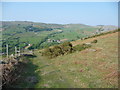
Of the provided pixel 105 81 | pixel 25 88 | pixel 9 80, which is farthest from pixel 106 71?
pixel 9 80

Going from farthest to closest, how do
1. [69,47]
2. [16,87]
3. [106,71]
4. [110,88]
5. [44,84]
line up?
[69,47] → [106,71] → [44,84] → [16,87] → [110,88]

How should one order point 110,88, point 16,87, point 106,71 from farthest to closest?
point 106,71, point 16,87, point 110,88

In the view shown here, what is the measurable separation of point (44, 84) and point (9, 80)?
3.29 m

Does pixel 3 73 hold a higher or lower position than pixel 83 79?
higher

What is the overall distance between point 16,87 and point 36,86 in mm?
1809

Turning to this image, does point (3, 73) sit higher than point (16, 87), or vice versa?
point (3, 73)

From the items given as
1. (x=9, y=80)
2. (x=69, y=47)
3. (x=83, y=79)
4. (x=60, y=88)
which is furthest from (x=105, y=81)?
(x=69, y=47)

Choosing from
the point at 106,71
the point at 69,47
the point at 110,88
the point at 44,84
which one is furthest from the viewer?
the point at 69,47

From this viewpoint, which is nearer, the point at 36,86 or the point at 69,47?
the point at 36,86

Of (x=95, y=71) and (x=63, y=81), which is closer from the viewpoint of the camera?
(x=63, y=81)

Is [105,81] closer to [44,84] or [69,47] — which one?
[44,84]

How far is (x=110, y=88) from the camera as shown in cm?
1253

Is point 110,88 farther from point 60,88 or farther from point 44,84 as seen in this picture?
point 44,84

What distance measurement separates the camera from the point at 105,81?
14227 mm
